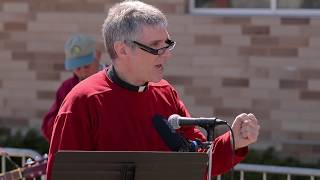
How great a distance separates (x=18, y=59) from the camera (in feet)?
27.3

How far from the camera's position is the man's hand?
339cm

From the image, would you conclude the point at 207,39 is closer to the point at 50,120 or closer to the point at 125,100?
the point at 50,120

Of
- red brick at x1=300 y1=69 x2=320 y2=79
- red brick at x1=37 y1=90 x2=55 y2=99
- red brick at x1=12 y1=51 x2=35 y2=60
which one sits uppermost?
red brick at x1=12 y1=51 x2=35 y2=60

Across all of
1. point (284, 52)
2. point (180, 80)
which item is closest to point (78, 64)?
point (180, 80)

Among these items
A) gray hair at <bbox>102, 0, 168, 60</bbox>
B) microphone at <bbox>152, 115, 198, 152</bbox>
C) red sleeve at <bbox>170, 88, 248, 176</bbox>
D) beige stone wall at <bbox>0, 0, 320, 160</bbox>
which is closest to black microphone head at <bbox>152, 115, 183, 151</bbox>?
microphone at <bbox>152, 115, 198, 152</bbox>

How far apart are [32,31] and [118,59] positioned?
490cm

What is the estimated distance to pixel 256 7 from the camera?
304 inches

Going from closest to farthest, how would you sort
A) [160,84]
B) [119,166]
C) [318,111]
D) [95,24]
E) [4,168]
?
[119,166] < [160,84] < [4,168] < [318,111] < [95,24]

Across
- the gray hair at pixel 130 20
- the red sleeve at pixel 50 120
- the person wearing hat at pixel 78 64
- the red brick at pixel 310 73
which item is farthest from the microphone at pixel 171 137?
the red brick at pixel 310 73

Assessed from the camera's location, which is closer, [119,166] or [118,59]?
[119,166]

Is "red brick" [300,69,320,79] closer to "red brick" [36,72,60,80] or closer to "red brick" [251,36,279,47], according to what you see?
"red brick" [251,36,279,47]

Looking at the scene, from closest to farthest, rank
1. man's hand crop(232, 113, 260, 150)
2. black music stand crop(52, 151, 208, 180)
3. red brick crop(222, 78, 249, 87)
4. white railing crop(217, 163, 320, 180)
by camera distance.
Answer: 1. black music stand crop(52, 151, 208, 180)
2. man's hand crop(232, 113, 260, 150)
3. white railing crop(217, 163, 320, 180)
4. red brick crop(222, 78, 249, 87)

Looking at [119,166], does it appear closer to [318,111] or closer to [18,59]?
[318,111]

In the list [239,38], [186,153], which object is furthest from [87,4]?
[186,153]
